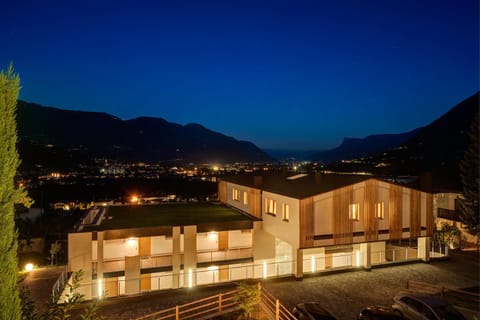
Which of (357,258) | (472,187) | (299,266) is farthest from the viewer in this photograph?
(472,187)

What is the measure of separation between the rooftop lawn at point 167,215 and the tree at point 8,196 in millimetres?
12648

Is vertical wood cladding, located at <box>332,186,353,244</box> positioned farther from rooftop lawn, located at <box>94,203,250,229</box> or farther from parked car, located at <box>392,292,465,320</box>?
rooftop lawn, located at <box>94,203,250,229</box>

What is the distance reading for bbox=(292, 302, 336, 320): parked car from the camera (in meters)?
11.5

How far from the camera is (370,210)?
18438mm

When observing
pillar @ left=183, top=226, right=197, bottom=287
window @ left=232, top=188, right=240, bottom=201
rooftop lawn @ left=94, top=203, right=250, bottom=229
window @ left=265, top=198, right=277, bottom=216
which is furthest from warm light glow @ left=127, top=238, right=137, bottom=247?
window @ left=232, top=188, right=240, bottom=201

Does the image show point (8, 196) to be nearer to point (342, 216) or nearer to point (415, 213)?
point (342, 216)

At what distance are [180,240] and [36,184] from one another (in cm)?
5069

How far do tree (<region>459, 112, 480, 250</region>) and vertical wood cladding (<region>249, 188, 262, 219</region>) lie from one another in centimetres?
1662

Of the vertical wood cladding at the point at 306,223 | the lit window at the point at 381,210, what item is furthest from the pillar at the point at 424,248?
the vertical wood cladding at the point at 306,223

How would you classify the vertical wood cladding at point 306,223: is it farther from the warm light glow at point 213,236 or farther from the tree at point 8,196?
the tree at point 8,196

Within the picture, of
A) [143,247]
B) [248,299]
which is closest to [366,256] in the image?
[248,299]

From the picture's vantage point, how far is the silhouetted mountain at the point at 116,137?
129 m

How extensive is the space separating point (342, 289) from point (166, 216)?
1298 centimetres

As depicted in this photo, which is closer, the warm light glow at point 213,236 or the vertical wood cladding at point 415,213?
the vertical wood cladding at point 415,213
